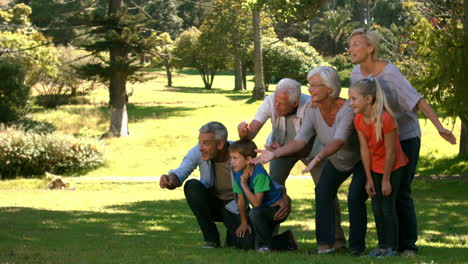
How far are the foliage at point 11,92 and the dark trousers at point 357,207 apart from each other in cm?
2289

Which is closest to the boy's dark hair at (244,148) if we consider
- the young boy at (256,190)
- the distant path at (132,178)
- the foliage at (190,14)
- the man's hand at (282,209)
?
the young boy at (256,190)

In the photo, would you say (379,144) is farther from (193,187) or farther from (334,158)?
(193,187)

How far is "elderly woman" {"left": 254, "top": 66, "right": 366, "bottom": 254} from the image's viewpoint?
6.57 meters

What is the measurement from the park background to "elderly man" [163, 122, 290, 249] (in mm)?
441

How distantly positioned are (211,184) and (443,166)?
60.0 feet

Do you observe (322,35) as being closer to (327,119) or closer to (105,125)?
(105,125)

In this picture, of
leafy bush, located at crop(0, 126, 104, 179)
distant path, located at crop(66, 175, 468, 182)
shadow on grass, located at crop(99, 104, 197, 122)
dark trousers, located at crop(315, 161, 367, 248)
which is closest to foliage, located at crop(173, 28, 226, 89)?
shadow on grass, located at crop(99, 104, 197, 122)

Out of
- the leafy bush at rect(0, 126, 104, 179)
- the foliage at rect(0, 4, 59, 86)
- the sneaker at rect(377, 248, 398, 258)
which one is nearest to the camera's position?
the sneaker at rect(377, 248, 398, 258)

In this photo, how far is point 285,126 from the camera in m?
7.47

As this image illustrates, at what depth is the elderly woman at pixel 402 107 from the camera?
6523 millimetres

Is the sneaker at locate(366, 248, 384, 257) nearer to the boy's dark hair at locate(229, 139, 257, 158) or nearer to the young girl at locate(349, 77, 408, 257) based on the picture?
the young girl at locate(349, 77, 408, 257)

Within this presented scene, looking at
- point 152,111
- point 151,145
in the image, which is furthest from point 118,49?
point 152,111

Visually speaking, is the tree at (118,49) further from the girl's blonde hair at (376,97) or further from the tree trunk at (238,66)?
the girl's blonde hair at (376,97)

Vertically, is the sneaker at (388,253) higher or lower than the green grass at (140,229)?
higher
